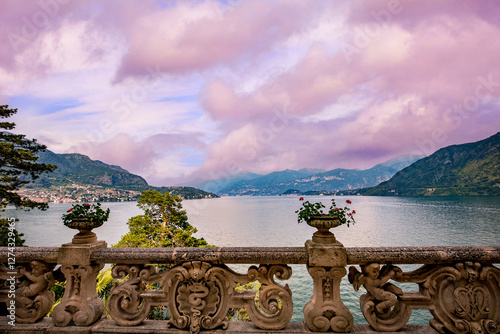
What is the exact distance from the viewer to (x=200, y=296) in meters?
3.72

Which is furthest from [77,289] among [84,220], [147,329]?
[147,329]

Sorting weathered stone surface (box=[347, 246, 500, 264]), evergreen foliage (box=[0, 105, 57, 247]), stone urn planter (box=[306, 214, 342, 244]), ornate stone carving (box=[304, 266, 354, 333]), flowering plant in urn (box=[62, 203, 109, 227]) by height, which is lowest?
ornate stone carving (box=[304, 266, 354, 333])

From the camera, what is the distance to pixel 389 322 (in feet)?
11.8

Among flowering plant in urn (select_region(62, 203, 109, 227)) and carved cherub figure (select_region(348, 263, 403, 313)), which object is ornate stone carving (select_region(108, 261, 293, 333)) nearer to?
flowering plant in urn (select_region(62, 203, 109, 227))

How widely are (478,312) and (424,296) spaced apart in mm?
693

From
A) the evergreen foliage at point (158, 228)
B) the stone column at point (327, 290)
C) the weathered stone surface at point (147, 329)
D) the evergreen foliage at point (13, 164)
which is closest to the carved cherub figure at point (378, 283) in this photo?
the stone column at point (327, 290)

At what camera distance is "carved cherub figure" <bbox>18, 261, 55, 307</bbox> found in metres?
3.93

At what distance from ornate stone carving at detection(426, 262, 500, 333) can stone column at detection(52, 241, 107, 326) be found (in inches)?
189

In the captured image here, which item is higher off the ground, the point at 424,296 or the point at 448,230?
the point at 424,296

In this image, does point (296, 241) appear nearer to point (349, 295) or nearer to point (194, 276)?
point (349, 295)

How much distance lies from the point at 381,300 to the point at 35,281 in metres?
5.02

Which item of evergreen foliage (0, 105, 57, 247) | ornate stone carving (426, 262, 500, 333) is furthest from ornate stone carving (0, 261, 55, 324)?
evergreen foliage (0, 105, 57, 247)

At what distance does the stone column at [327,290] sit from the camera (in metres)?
3.59

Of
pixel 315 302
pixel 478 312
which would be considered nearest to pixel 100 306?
pixel 315 302
